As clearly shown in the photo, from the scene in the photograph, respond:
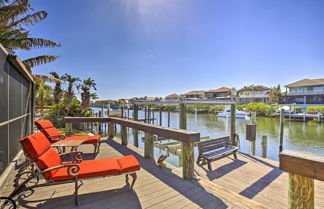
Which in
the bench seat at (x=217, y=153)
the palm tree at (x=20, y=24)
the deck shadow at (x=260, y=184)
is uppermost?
the palm tree at (x=20, y=24)

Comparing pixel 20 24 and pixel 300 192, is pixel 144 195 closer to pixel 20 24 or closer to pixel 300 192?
pixel 300 192

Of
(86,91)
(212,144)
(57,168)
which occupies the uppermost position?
(86,91)

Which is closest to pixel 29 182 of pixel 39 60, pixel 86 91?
pixel 39 60

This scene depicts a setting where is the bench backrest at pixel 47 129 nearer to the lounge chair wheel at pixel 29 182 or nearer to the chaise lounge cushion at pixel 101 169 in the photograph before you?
the lounge chair wheel at pixel 29 182

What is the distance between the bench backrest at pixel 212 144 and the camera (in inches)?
180

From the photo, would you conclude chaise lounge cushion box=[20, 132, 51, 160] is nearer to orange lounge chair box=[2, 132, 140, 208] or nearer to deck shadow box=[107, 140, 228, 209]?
orange lounge chair box=[2, 132, 140, 208]

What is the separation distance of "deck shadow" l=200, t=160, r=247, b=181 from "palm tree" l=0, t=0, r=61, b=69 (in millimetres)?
9562

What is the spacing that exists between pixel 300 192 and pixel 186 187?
66.3 inches

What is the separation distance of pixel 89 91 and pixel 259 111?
30962 millimetres

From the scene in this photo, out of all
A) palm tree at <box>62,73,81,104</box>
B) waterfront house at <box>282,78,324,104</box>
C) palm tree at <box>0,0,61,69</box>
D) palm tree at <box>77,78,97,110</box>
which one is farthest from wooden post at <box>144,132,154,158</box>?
waterfront house at <box>282,78,324,104</box>

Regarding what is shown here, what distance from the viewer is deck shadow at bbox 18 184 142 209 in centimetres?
225

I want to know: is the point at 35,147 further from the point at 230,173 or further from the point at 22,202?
the point at 230,173

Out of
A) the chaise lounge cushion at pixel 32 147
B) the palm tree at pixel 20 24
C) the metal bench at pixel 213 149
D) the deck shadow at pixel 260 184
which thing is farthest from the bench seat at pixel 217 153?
→ the palm tree at pixel 20 24

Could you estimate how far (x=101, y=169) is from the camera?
2436 mm
